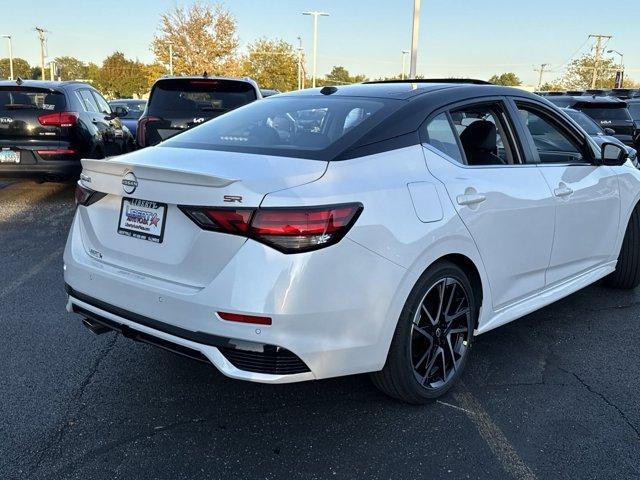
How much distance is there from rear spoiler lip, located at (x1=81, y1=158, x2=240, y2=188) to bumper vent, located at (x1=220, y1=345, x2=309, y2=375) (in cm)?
68

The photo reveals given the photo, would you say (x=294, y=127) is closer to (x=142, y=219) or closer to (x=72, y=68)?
(x=142, y=219)

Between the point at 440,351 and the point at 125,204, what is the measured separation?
172 centimetres

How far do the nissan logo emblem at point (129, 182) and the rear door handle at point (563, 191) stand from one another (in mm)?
2477

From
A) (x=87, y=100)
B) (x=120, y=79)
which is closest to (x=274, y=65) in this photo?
(x=120, y=79)

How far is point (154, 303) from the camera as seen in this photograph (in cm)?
259

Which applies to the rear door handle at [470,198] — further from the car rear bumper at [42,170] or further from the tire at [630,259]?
the car rear bumper at [42,170]

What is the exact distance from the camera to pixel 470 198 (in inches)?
120

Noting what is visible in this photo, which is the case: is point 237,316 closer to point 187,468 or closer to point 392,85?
point 187,468

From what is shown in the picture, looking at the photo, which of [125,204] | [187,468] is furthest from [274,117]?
[187,468]

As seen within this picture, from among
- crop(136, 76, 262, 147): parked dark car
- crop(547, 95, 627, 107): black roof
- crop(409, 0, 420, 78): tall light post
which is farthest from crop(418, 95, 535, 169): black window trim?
crop(409, 0, 420, 78): tall light post

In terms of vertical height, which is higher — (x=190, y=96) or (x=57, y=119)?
(x=190, y=96)

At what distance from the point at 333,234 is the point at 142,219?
887 millimetres

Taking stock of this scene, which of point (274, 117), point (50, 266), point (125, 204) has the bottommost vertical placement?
point (50, 266)

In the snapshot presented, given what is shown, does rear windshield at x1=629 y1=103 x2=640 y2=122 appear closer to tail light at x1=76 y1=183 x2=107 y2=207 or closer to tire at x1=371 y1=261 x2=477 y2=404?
tire at x1=371 y1=261 x2=477 y2=404
